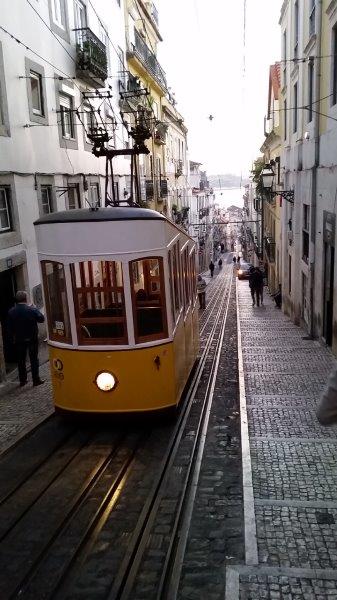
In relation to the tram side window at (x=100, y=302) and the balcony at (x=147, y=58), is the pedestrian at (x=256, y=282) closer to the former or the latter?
the balcony at (x=147, y=58)

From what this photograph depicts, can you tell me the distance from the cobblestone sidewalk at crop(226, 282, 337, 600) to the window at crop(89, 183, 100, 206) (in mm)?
9095

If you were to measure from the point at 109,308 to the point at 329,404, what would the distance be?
411cm

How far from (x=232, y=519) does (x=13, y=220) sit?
8171 millimetres

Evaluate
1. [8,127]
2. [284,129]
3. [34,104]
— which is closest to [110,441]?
[8,127]

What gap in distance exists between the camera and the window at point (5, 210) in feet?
34.6

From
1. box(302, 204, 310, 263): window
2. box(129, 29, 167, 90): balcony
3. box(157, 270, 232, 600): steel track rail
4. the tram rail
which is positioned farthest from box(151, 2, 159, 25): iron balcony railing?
the tram rail

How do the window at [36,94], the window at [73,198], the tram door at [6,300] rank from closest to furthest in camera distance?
1. the tram door at [6,300]
2. the window at [36,94]
3. the window at [73,198]

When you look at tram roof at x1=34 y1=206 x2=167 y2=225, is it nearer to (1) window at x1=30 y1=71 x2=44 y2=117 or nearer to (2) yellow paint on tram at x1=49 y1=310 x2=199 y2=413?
(2) yellow paint on tram at x1=49 y1=310 x2=199 y2=413

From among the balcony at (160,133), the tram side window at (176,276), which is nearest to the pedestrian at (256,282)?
the balcony at (160,133)

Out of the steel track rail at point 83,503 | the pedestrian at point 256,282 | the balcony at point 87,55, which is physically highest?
the balcony at point 87,55

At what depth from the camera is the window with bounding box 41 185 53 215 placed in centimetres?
1270

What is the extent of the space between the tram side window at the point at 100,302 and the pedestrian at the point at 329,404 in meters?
3.84

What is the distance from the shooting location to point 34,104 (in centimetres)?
1228

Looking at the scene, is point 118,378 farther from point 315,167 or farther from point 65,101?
point 65,101
